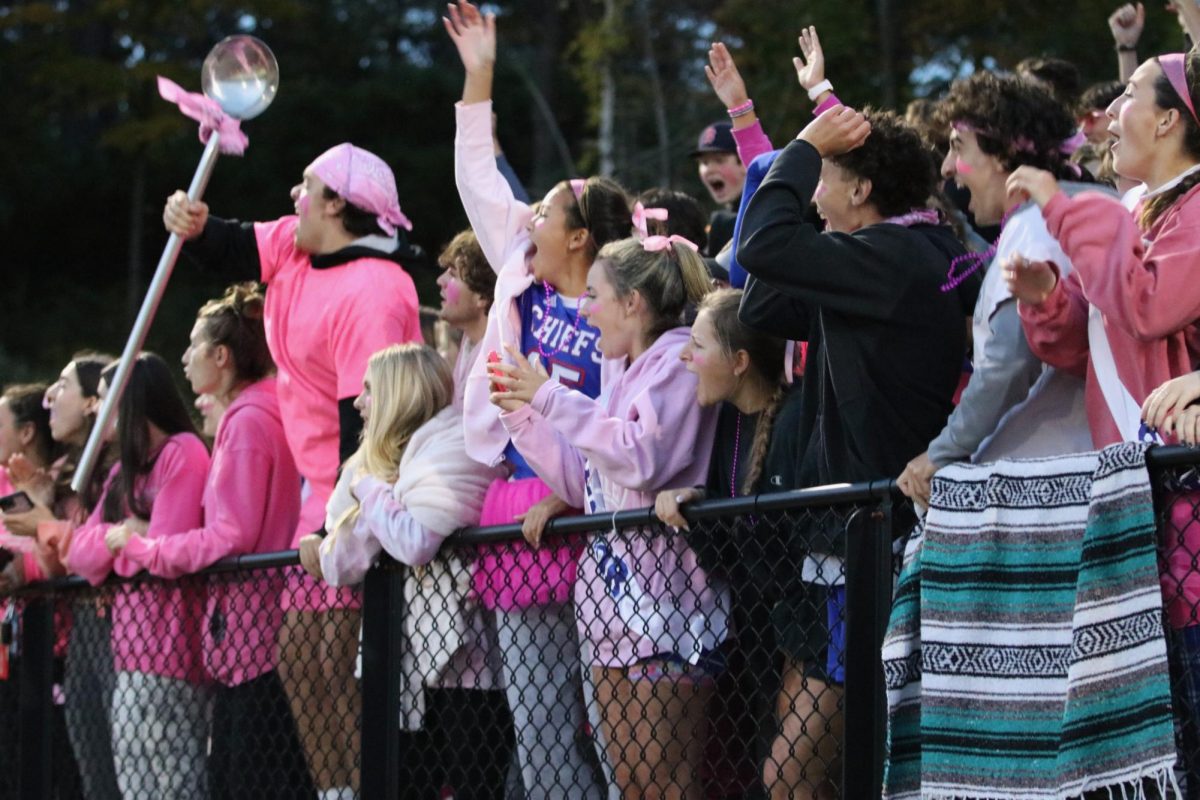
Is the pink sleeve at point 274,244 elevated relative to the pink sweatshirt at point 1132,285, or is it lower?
elevated

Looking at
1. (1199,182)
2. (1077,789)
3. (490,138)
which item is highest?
(490,138)

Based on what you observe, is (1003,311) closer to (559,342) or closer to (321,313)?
(559,342)

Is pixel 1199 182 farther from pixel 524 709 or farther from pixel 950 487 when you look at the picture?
pixel 524 709

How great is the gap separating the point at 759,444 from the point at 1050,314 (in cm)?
102

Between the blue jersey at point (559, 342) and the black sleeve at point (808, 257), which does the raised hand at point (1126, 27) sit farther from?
the black sleeve at point (808, 257)

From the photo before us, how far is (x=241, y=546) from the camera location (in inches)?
222

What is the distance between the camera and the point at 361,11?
2009cm

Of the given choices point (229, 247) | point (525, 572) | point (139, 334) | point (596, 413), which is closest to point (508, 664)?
point (525, 572)

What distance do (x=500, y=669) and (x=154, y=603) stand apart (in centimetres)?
152

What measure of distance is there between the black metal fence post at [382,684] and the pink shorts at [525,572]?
29 cm

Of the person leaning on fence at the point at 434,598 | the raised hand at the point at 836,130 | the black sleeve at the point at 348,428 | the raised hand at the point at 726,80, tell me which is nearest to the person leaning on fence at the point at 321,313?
the black sleeve at the point at 348,428

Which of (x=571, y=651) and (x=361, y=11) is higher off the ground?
(x=361, y=11)

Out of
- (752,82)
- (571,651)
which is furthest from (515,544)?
(752,82)

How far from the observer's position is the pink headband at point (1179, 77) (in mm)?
3596
